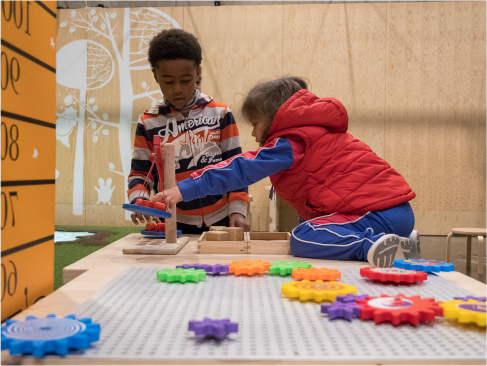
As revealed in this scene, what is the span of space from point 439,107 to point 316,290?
14.5ft

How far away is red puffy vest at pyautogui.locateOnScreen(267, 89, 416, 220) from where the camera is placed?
50.9 inches

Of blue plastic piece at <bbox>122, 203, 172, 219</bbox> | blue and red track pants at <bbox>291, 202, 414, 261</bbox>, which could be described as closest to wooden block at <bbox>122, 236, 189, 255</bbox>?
blue plastic piece at <bbox>122, 203, 172, 219</bbox>

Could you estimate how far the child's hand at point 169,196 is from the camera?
120 cm

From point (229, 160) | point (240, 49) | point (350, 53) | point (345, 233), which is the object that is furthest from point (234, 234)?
point (350, 53)

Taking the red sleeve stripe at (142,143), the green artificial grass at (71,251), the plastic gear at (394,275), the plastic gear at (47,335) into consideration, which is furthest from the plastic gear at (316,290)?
the green artificial grass at (71,251)

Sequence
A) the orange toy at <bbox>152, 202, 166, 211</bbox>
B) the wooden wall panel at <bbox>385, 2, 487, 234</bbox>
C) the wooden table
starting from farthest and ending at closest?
1. the wooden wall panel at <bbox>385, 2, 487, 234</bbox>
2. the orange toy at <bbox>152, 202, 166, 211</bbox>
3. the wooden table

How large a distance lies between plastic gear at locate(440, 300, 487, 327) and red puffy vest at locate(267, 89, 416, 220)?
61 cm

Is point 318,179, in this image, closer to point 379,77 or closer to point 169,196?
point 169,196

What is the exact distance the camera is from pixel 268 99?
1.45m

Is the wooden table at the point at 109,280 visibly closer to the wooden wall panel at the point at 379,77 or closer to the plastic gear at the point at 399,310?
the plastic gear at the point at 399,310

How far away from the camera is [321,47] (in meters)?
4.65

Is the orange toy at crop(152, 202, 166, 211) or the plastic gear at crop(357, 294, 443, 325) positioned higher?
the orange toy at crop(152, 202, 166, 211)

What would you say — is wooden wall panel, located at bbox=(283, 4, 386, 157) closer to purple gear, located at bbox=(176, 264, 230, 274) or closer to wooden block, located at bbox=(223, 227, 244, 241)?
wooden block, located at bbox=(223, 227, 244, 241)

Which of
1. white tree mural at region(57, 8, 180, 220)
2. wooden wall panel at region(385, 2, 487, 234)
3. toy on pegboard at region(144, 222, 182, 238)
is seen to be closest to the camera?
toy on pegboard at region(144, 222, 182, 238)
